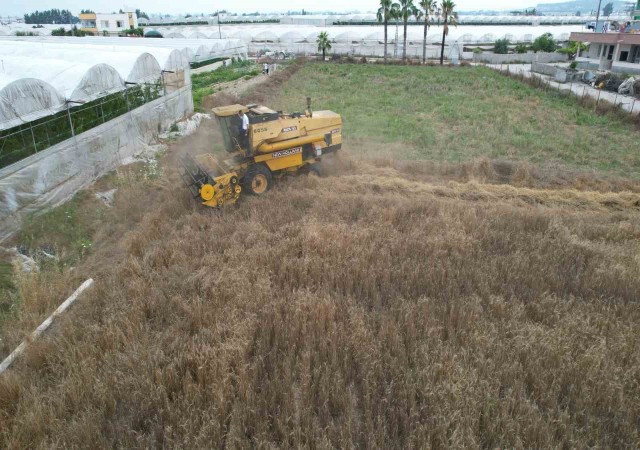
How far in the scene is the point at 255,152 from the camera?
10.3m

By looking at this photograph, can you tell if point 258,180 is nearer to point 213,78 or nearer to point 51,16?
point 213,78

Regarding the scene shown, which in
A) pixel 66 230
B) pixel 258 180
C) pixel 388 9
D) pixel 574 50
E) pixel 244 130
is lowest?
pixel 66 230

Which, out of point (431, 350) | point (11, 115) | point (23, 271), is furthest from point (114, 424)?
point (11, 115)

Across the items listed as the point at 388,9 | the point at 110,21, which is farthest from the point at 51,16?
the point at 388,9

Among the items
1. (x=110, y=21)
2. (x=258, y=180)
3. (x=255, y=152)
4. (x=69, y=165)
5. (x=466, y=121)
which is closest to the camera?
(x=255, y=152)

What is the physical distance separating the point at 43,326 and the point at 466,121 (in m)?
16.8

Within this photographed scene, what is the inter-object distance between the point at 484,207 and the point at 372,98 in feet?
48.1

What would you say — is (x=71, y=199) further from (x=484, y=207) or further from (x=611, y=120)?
(x=611, y=120)

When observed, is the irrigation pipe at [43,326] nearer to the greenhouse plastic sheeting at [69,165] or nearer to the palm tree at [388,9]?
the greenhouse plastic sheeting at [69,165]

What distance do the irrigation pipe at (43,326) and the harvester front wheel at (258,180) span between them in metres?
4.19

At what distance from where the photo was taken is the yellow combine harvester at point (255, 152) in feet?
32.3

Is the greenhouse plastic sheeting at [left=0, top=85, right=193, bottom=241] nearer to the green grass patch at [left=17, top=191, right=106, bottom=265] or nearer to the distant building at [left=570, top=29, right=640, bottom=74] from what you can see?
the green grass patch at [left=17, top=191, right=106, bottom=265]

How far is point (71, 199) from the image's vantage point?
1070 centimetres

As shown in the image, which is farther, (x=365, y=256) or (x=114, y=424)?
(x=365, y=256)
